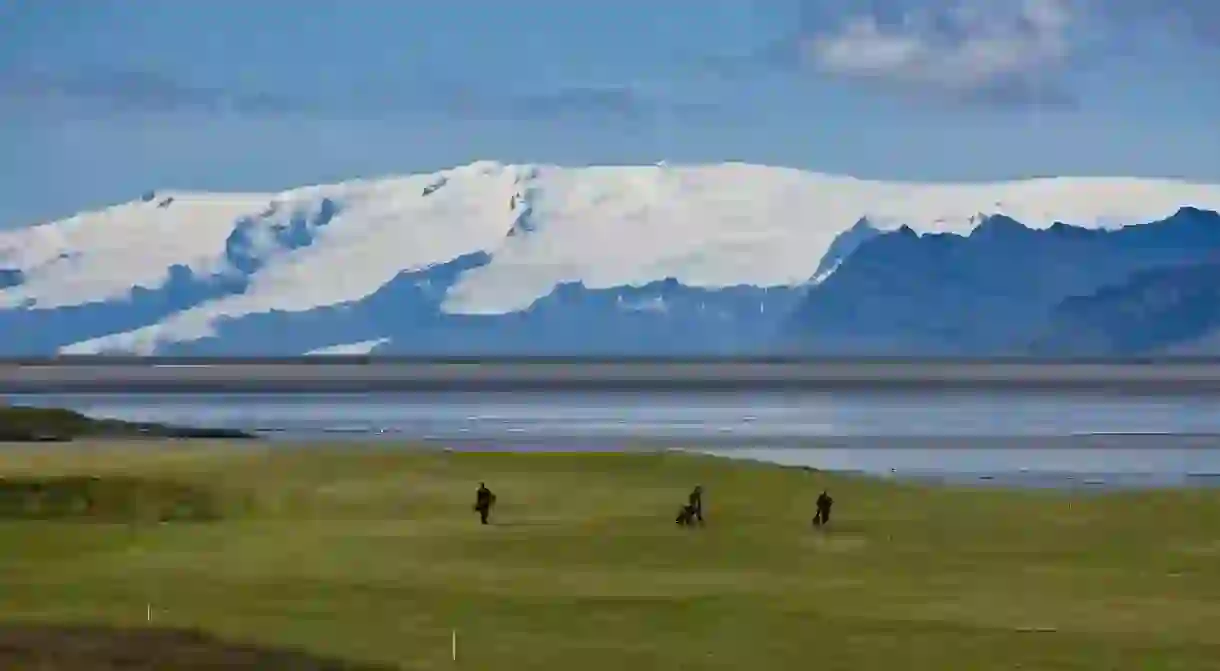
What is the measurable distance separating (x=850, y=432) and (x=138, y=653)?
110826 millimetres

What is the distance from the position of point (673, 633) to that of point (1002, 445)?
8386cm

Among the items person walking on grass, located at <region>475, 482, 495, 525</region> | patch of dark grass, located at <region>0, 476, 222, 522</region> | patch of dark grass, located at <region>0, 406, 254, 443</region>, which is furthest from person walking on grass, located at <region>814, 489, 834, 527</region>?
patch of dark grass, located at <region>0, 406, 254, 443</region>

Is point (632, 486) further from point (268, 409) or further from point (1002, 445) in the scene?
point (268, 409)

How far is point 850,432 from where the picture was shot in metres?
144

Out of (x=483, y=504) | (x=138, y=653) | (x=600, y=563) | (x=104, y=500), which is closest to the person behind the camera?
(x=138, y=653)

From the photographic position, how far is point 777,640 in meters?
39.5

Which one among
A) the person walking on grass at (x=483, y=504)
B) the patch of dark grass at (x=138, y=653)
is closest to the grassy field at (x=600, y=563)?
the person walking on grass at (x=483, y=504)

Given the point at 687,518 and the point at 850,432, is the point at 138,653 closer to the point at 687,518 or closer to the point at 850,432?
the point at 687,518

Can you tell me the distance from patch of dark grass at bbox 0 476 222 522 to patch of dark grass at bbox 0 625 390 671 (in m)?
27.0

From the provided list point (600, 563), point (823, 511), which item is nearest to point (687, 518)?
point (823, 511)

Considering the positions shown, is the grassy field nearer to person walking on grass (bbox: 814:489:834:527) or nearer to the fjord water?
person walking on grass (bbox: 814:489:834:527)

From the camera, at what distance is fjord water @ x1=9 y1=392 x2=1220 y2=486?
4013 inches

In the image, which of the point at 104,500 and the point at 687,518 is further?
the point at 104,500

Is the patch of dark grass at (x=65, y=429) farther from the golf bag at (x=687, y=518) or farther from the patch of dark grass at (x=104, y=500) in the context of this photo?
the golf bag at (x=687, y=518)
